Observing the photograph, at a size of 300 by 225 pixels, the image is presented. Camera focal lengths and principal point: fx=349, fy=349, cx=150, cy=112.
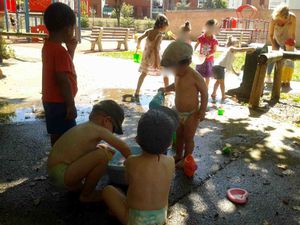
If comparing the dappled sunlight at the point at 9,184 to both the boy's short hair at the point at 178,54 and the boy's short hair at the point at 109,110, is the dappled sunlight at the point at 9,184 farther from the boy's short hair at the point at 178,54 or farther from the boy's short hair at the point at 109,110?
the boy's short hair at the point at 178,54

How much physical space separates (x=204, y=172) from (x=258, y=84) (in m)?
3.11

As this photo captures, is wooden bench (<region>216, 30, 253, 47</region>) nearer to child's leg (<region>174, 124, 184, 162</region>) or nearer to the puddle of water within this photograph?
the puddle of water

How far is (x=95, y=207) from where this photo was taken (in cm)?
298

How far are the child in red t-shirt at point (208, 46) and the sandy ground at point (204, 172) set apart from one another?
0.73 m

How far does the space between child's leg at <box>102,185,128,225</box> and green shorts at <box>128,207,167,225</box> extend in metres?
0.08

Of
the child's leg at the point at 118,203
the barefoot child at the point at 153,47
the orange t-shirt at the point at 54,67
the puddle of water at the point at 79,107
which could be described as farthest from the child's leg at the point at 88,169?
the barefoot child at the point at 153,47

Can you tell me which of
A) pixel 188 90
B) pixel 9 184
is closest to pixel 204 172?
pixel 188 90

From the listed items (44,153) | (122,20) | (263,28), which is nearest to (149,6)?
(122,20)

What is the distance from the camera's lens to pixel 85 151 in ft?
9.21

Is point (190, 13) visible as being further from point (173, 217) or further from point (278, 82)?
point (173, 217)

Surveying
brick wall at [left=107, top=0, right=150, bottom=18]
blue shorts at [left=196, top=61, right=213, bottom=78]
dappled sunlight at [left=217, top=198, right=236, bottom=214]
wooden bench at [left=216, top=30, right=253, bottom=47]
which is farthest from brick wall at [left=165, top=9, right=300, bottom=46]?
dappled sunlight at [left=217, top=198, right=236, bottom=214]

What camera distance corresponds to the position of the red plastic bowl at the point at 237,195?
3.16 metres

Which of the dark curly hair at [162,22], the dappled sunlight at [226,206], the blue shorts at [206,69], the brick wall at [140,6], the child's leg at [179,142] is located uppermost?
the brick wall at [140,6]

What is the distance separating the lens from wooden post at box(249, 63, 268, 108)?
20.5 feet
